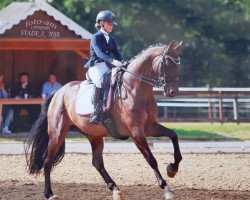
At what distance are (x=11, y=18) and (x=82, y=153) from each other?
6.19m

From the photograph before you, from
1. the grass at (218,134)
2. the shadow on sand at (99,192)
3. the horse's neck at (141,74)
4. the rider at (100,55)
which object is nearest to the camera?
the horse's neck at (141,74)

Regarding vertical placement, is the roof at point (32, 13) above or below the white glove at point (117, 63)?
above

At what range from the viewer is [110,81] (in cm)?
1000

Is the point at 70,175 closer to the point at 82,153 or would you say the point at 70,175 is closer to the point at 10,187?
the point at 10,187

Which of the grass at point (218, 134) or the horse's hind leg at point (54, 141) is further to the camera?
the grass at point (218, 134)

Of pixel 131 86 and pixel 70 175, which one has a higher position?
pixel 131 86

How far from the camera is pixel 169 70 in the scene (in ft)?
30.2

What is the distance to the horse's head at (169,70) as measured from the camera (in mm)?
9102

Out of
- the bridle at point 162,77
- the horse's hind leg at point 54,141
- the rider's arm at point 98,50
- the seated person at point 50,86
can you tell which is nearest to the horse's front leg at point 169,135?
the bridle at point 162,77

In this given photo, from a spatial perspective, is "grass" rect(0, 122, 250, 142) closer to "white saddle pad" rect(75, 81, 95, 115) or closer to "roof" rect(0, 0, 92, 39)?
"roof" rect(0, 0, 92, 39)

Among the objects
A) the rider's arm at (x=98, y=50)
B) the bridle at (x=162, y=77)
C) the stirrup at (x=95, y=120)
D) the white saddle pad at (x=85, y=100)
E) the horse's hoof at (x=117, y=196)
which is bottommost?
the horse's hoof at (x=117, y=196)

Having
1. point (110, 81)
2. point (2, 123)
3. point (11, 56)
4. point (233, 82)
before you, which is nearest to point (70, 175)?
point (110, 81)

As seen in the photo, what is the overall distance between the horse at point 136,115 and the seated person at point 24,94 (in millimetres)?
9388

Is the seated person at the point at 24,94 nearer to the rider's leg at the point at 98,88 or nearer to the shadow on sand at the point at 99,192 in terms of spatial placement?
the shadow on sand at the point at 99,192
